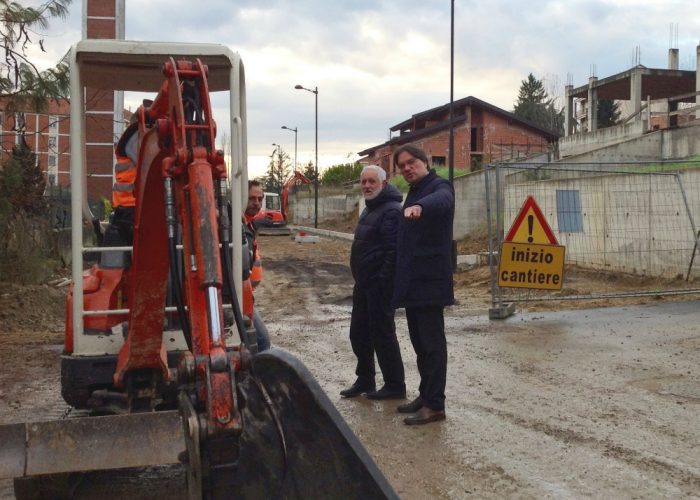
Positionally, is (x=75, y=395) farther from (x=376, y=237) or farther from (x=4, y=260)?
(x=4, y=260)

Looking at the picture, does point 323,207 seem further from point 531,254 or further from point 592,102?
point 531,254

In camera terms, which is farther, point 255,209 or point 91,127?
point 91,127

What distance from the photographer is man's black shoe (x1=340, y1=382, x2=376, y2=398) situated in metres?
7.47

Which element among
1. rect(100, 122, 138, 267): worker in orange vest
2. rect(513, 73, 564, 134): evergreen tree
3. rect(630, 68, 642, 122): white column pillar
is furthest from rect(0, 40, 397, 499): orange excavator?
rect(513, 73, 564, 134): evergreen tree

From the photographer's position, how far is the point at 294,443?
3705mm

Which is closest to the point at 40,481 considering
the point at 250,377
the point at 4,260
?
the point at 250,377

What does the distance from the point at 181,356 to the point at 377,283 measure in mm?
3774

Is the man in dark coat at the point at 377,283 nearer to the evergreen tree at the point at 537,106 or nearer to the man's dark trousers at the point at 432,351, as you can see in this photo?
the man's dark trousers at the point at 432,351

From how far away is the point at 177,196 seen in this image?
3633 millimetres

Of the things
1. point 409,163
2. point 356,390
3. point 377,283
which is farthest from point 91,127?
point 409,163

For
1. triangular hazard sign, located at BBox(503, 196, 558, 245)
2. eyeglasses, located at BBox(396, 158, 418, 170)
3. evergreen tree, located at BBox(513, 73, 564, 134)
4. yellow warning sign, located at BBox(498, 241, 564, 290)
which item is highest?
evergreen tree, located at BBox(513, 73, 564, 134)

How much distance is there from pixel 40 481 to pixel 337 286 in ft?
43.7

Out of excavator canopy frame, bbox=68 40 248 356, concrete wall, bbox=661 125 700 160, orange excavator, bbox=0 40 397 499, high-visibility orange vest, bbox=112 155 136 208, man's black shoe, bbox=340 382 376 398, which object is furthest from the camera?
concrete wall, bbox=661 125 700 160

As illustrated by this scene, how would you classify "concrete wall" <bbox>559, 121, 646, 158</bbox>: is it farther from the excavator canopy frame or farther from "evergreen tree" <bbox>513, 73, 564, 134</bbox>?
"evergreen tree" <bbox>513, 73, 564, 134</bbox>
